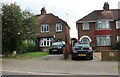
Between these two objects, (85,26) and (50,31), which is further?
(50,31)

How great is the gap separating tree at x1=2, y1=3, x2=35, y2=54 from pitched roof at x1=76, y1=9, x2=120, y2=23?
69.2 feet

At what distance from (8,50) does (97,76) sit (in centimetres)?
1739

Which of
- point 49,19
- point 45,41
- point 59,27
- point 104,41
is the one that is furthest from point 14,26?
point 49,19

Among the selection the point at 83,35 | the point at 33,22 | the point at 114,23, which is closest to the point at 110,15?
the point at 114,23

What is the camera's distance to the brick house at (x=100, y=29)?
5153cm

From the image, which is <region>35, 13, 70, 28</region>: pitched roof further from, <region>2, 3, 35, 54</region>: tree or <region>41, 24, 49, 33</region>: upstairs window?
<region>2, 3, 35, 54</region>: tree

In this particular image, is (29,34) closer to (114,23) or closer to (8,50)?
(8,50)

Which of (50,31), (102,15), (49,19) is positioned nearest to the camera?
(102,15)

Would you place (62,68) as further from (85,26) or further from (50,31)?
(50,31)

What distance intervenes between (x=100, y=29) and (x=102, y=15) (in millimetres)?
2786

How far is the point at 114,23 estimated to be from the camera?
51.9m

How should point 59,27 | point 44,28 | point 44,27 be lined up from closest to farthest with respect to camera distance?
point 59,27 → point 44,28 → point 44,27

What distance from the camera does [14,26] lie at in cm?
3086

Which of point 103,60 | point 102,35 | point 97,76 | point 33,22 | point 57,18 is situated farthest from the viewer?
point 57,18
